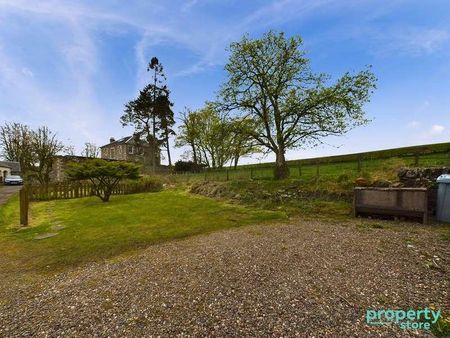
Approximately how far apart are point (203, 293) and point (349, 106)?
15.4 metres

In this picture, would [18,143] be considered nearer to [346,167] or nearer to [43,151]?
[43,151]

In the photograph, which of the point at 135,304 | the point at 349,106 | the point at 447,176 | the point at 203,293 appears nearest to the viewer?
the point at 135,304

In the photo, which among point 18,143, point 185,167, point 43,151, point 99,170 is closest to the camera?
point 99,170

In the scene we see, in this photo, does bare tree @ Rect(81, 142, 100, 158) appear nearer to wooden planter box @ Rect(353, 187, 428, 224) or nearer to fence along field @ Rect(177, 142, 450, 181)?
fence along field @ Rect(177, 142, 450, 181)

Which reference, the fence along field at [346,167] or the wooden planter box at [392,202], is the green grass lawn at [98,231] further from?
the fence along field at [346,167]

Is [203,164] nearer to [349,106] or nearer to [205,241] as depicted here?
[349,106]

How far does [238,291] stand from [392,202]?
743 cm

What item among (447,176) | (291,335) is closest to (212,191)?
(447,176)

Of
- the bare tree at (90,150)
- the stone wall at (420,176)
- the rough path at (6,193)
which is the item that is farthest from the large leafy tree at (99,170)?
the bare tree at (90,150)

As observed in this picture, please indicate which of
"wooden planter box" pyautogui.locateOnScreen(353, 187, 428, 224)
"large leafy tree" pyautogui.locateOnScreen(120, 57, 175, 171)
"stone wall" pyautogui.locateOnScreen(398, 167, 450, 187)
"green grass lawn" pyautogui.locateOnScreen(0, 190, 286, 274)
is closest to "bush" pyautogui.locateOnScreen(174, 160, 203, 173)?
"large leafy tree" pyautogui.locateOnScreen(120, 57, 175, 171)

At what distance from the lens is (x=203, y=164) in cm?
4278

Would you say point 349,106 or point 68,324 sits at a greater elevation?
point 349,106

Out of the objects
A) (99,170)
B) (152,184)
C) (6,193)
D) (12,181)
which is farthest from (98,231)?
(12,181)

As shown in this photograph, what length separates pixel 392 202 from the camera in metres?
8.64
